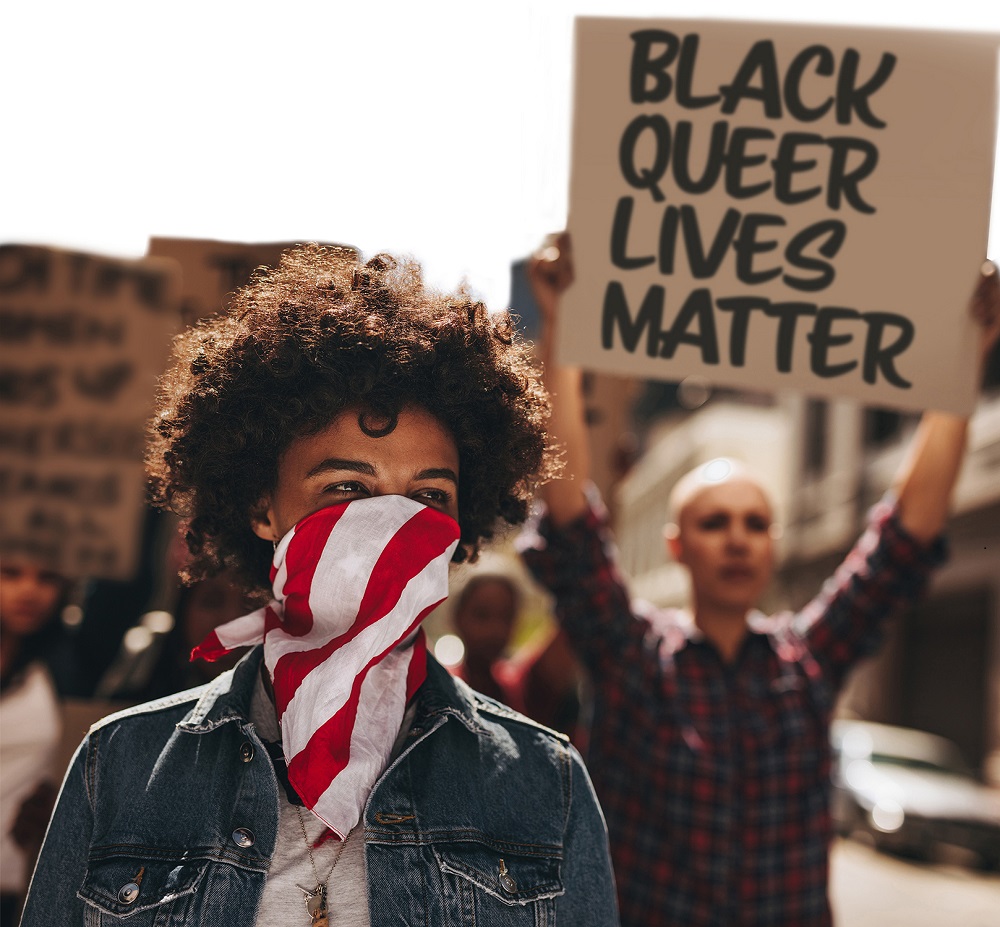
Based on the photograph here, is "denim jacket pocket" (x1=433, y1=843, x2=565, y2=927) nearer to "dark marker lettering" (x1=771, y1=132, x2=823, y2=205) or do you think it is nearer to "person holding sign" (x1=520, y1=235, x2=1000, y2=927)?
"person holding sign" (x1=520, y1=235, x2=1000, y2=927)

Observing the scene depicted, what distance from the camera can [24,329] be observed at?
13.5 ft

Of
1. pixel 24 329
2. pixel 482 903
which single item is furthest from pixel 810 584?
pixel 482 903

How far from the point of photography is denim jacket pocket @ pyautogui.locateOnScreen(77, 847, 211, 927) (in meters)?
1.58

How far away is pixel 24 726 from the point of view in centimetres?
294

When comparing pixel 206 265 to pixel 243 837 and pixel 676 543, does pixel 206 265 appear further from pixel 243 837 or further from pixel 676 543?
pixel 243 837

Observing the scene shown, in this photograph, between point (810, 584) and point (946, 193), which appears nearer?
point (946, 193)

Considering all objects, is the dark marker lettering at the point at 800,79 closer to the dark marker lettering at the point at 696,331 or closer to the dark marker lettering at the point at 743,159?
the dark marker lettering at the point at 743,159

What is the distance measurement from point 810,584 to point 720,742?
22844mm

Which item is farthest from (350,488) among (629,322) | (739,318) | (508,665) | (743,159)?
(508,665)

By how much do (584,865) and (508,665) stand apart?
308 centimetres

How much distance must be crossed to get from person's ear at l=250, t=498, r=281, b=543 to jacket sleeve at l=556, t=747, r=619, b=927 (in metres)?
0.58

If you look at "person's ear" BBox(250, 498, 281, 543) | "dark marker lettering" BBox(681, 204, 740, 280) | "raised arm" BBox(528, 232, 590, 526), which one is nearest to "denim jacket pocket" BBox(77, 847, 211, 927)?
"person's ear" BBox(250, 498, 281, 543)

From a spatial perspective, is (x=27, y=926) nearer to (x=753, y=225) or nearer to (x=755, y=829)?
(x=755, y=829)

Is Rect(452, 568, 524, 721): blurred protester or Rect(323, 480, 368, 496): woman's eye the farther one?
Rect(452, 568, 524, 721): blurred protester
